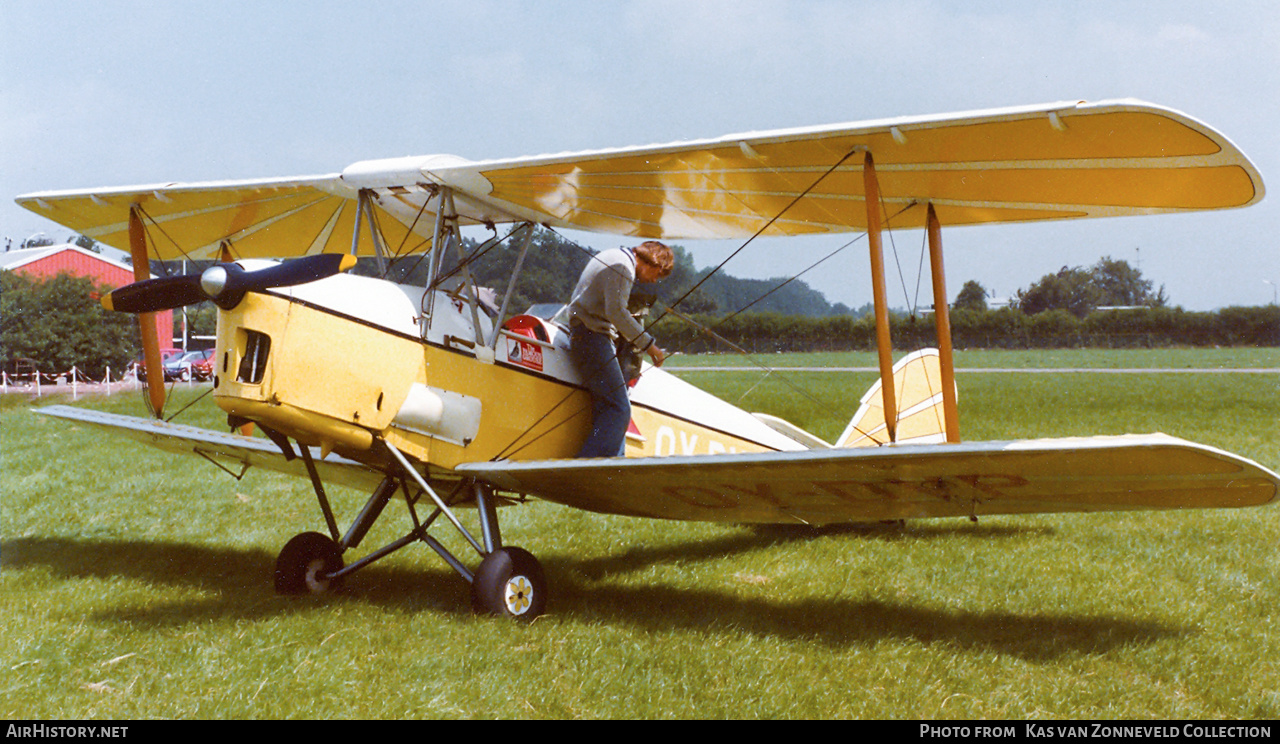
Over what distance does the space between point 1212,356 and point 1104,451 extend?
4542 cm

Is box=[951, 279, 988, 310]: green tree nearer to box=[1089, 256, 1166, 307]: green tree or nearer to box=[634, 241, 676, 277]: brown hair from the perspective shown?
box=[1089, 256, 1166, 307]: green tree

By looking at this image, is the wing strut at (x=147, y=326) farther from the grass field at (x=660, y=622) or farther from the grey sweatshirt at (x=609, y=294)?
the grey sweatshirt at (x=609, y=294)

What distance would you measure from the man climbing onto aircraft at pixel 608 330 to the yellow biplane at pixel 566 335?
5.5 inches

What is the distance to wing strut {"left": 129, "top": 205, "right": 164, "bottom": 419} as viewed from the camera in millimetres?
6293

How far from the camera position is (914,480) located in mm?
4117

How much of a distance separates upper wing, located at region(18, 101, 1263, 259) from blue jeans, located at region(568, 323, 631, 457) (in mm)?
849

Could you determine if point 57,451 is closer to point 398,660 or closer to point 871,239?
point 398,660

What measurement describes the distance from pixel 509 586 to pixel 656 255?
2.06m

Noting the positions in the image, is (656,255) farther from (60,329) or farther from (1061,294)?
(1061,294)

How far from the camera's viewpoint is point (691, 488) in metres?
4.68

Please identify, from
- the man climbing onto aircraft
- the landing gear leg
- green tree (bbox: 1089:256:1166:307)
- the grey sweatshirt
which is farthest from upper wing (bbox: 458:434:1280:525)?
green tree (bbox: 1089:256:1166:307)

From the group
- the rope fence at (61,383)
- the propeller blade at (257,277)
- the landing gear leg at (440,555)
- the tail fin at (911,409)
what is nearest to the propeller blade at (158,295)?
the propeller blade at (257,277)
